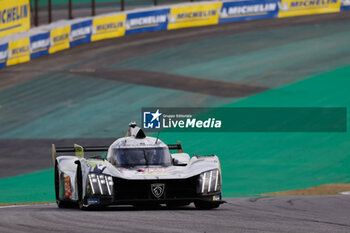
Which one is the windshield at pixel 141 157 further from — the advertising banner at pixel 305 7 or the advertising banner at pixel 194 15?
the advertising banner at pixel 305 7

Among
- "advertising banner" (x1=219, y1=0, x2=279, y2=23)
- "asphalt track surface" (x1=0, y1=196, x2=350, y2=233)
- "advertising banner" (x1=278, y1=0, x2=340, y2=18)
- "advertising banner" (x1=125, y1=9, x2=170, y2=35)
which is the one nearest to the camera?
"asphalt track surface" (x1=0, y1=196, x2=350, y2=233)

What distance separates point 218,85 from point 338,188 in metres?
13.3

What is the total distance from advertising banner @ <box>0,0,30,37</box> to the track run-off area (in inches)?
73.3

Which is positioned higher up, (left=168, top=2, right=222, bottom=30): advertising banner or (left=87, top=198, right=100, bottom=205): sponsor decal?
(left=168, top=2, right=222, bottom=30): advertising banner

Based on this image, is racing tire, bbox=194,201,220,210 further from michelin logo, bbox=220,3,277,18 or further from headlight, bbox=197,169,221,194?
michelin logo, bbox=220,3,277,18

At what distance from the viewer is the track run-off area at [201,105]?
39.6 ft

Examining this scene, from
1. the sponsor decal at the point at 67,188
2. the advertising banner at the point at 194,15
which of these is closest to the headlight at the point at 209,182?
the sponsor decal at the point at 67,188

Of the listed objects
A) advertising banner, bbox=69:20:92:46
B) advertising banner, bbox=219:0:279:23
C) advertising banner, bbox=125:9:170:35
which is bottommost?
advertising banner, bbox=69:20:92:46

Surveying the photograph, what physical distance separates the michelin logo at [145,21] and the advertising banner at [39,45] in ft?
21.6

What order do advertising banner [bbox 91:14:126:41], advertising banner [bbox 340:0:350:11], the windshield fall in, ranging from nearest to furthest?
the windshield → advertising banner [bbox 91:14:126:41] → advertising banner [bbox 340:0:350:11]

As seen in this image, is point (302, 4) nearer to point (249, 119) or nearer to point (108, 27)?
point (108, 27)

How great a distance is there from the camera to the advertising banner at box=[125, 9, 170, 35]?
46.0 meters

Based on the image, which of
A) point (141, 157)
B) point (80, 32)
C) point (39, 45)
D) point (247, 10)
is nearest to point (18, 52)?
point (39, 45)

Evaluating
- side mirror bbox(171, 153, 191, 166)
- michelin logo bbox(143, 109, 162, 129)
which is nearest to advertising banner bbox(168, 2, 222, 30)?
michelin logo bbox(143, 109, 162, 129)
